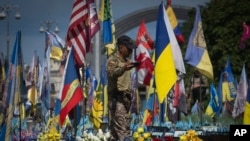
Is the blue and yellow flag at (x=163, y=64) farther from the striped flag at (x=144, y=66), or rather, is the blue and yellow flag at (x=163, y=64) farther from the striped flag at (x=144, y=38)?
the striped flag at (x=144, y=38)

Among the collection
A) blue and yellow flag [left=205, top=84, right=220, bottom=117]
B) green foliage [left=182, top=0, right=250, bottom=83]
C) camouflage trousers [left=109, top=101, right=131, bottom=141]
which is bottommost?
camouflage trousers [left=109, top=101, right=131, bottom=141]

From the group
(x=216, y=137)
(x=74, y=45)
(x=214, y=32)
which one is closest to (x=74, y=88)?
(x=74, y=45)

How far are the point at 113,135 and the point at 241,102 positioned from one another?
1645 cm

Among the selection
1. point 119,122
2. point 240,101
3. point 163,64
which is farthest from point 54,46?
point 119,122

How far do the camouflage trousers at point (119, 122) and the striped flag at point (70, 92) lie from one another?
7.62ft

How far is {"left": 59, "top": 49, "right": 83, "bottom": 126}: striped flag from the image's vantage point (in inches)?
549

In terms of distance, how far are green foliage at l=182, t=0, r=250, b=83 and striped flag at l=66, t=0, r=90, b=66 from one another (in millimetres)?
31099

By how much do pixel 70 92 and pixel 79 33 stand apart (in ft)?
6.80

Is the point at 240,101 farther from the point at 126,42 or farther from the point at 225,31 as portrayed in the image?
the point at 225,31

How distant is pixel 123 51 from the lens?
454 inches

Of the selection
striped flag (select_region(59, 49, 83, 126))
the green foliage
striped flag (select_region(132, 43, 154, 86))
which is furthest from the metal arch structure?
striped flag (select_region(59, 49, 83, 126))

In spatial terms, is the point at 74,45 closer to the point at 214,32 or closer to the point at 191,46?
the point at 191,46

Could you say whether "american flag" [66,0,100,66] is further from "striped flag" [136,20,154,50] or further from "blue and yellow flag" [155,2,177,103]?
"striped flag" [136,20,154,50]

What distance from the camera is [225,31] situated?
49.6m
